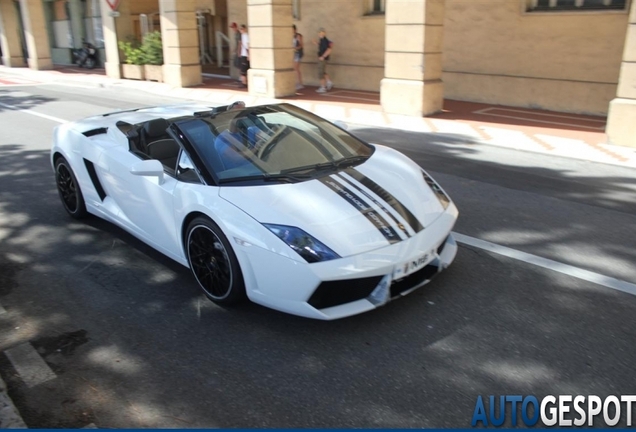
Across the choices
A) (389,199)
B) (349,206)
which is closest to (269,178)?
(349,206)

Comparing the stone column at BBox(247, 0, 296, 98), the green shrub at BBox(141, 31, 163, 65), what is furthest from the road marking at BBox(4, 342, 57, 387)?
the green shrub at BBox(141, 31, 163, 65)

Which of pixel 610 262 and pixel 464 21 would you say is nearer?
pixel 610 262

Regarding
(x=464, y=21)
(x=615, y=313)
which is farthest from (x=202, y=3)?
(x=615, y=313)

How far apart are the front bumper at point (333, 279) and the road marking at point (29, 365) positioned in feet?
4.40

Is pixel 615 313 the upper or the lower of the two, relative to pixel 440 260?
lower

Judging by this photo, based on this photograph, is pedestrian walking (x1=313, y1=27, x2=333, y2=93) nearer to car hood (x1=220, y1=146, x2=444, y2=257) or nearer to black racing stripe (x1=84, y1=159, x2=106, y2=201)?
black racing stripe (x1=84, y1=159, x2=106, y2=201)

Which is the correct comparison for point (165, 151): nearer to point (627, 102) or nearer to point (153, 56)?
point (627, 102)

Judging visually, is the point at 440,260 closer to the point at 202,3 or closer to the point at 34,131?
the point at 34,131

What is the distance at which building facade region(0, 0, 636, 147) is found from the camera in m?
12.1

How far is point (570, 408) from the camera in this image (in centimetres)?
298

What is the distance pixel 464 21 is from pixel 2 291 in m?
13.1

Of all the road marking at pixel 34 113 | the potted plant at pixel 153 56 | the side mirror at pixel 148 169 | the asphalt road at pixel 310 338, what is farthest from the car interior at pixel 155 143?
the potted plant at pixel 153 56

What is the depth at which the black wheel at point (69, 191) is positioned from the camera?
5836 mm

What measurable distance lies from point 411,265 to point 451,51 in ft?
41.1
